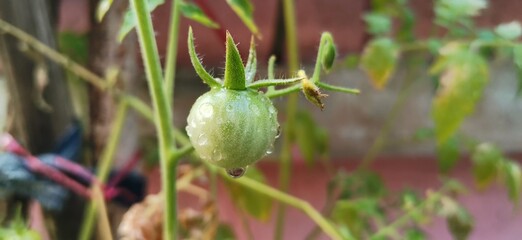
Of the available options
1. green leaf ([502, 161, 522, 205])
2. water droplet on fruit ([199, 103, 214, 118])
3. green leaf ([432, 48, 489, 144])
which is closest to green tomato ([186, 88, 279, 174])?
water droplet on fruit ([199, 103, 214, 118])

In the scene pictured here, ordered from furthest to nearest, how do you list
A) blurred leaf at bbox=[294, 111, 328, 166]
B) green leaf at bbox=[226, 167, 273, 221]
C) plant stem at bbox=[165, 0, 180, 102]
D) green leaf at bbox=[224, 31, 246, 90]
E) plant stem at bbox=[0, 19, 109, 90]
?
blurred leaf at bbox=[294, 111, 328, 166] < green leaf at bbox=[226, 167, 273, 221] < plant stem at bbox=[0, 19, 109, 90] < plant stem at bbox=[165, 0, 180, 102] < green leaf at bbox=[224, 31, 246, 90]

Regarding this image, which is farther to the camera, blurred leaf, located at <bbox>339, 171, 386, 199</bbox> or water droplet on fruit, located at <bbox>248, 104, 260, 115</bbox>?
blurred leaf, located at <bbox>339, 171, 386, 199</bbox>

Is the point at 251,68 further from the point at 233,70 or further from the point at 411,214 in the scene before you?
the point at 411,214

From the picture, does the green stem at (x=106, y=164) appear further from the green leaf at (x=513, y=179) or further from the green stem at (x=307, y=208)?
the green leaf at (x=513, y=179)

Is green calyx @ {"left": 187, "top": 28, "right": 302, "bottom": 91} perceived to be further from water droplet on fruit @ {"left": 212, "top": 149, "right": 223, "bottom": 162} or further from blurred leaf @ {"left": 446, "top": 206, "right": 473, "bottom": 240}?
blurred leaf @ {"left": 446, "top": 206, "right": 473, "bottom": 240}

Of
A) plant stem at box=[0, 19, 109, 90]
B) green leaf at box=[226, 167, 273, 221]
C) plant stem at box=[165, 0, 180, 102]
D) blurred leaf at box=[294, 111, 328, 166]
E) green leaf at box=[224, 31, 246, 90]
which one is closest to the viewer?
green leaf at box=[224, 31, 246, 90]

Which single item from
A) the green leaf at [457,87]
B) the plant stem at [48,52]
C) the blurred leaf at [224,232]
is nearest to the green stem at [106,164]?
the plant stem at [48,52]

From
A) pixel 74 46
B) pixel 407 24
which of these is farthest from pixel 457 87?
pixel 74 46
